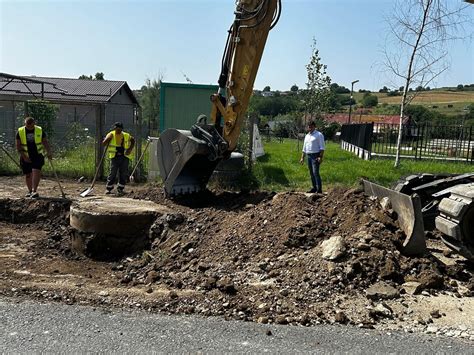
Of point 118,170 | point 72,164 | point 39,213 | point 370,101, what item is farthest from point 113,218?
point 370,101

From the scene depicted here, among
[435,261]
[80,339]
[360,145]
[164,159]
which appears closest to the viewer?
[80,339]

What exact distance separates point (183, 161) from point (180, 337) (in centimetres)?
493

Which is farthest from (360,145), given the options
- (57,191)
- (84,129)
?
(57,191)

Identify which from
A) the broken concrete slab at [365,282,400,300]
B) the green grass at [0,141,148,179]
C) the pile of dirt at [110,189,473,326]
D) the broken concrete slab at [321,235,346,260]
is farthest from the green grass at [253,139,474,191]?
the broken concrete slab at [365,282,400,300]

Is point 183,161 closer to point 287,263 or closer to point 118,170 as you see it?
point 118,170

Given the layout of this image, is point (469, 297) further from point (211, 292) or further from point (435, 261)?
point (211, 292)

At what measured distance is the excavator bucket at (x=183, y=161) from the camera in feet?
29.7

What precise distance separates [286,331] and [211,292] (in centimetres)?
119

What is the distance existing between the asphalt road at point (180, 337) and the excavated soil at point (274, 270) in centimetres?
24

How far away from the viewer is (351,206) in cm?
713

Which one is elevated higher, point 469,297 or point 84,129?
point 84,129

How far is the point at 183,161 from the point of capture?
30.0ft

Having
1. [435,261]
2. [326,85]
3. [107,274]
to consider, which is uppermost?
[326,85]

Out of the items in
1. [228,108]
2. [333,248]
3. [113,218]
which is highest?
[228,108]
